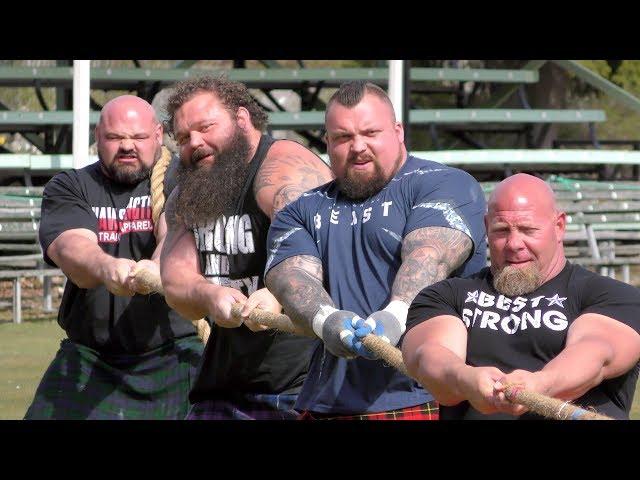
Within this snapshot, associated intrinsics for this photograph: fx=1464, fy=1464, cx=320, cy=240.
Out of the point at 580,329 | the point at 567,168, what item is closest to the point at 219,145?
the point at 580,329

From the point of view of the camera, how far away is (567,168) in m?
18.1

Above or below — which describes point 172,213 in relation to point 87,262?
above

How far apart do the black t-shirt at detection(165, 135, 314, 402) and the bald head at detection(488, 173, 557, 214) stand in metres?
1.38

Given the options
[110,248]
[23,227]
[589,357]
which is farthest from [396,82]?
[589,357]

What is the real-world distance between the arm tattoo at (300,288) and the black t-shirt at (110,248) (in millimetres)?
1842

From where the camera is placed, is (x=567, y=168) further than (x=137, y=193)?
Yes

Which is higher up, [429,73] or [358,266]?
[429,73]

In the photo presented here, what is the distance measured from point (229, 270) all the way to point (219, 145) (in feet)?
1.52

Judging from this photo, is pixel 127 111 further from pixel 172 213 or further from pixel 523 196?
pixel 523 196

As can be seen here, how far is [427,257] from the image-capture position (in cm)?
446

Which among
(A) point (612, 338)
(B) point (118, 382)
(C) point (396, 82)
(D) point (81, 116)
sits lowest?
(B) point (118, 382)

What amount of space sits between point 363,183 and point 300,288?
1.29ft

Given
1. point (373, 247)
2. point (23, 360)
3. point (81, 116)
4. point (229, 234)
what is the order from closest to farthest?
point (373, 247) < point (229, 234) < point (23, 360) < point (81, 116)
